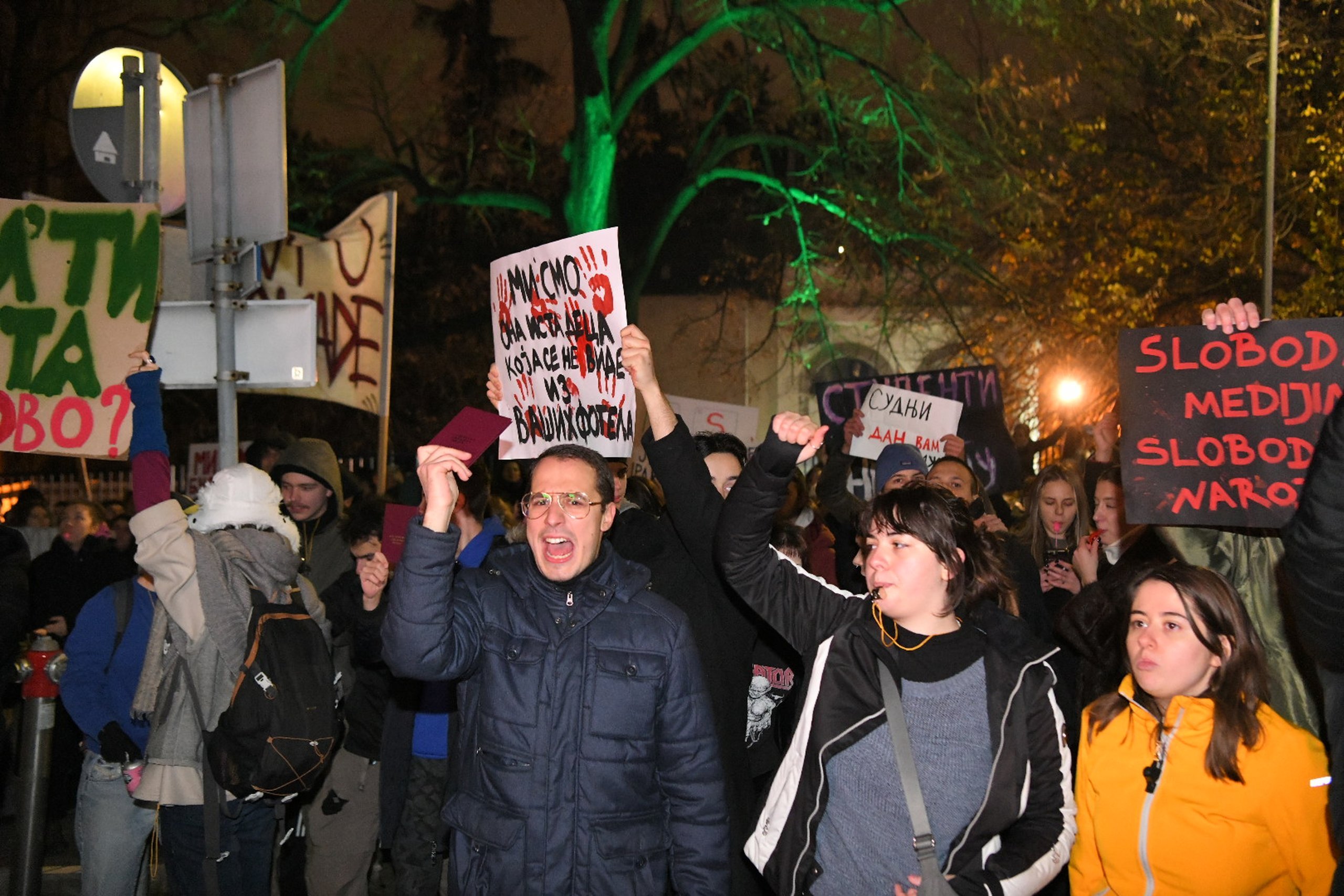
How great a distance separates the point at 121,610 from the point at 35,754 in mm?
1021

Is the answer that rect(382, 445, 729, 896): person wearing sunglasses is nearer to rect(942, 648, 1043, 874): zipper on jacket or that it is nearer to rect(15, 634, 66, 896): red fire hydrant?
rect(942, 648, 1043, 874): zipper on jacket

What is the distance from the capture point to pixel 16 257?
532 centimetres

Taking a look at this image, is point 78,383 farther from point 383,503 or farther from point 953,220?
point 953,220

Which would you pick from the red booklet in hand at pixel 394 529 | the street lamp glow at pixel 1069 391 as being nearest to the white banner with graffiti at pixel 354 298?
the red booklet in hand at pixel 394 529

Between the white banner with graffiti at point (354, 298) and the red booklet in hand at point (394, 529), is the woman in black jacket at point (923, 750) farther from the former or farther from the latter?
the white banner with graffiti at point (354, 298)

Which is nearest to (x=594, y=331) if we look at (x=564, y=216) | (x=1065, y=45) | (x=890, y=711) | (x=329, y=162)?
(x=890, y=711)

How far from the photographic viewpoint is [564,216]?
591 inches

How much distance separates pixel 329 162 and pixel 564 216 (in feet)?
23.2

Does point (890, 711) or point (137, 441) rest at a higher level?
point (137, 441)

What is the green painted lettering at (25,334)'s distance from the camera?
5.11 m

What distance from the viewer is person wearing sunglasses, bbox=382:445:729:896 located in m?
3.01

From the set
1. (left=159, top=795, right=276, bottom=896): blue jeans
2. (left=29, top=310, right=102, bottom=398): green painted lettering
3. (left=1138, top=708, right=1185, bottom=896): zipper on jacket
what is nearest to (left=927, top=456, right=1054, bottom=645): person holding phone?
(left=1138, top=708, right=1185, bottom=896): zipper on jacket

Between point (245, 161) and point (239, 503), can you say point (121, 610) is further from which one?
point (245, 161)

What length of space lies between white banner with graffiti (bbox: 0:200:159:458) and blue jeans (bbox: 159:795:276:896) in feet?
5.20
